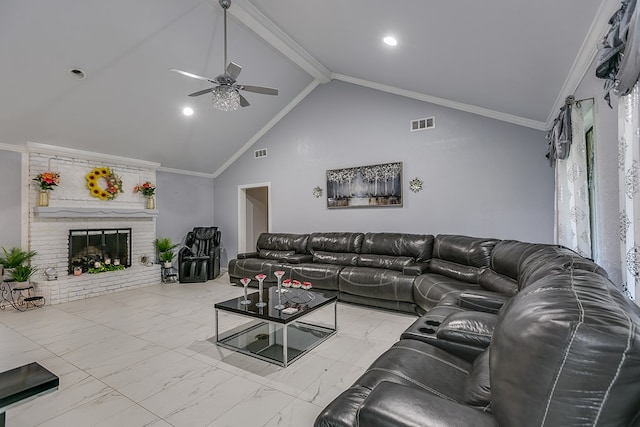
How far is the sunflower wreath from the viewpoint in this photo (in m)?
5.39

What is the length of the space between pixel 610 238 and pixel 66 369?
4.38 meters

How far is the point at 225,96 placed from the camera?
11.2 ft

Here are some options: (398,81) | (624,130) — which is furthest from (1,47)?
(624,130)

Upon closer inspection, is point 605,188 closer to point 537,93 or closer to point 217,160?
point 537,93

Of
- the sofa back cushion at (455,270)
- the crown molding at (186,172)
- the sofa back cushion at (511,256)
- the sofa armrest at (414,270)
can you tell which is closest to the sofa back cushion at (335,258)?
the sofa armrest at (414,270)

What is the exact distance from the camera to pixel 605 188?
2.14m

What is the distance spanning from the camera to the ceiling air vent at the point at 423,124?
485 centimetres

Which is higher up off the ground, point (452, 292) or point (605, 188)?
point (605, 188)

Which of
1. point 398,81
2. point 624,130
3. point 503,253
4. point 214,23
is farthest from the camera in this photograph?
point 398,81

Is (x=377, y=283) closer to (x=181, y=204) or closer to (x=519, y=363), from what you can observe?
(x=519, y=363)

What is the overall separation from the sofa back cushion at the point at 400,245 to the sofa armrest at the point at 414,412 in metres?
3.58

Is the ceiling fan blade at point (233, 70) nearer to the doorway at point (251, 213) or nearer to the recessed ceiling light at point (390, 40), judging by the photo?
the recessed ceiling light at point (390, 40)

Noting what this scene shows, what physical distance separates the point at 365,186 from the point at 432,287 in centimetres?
235

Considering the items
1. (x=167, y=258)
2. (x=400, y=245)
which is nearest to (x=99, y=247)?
(x=167, y=258)
